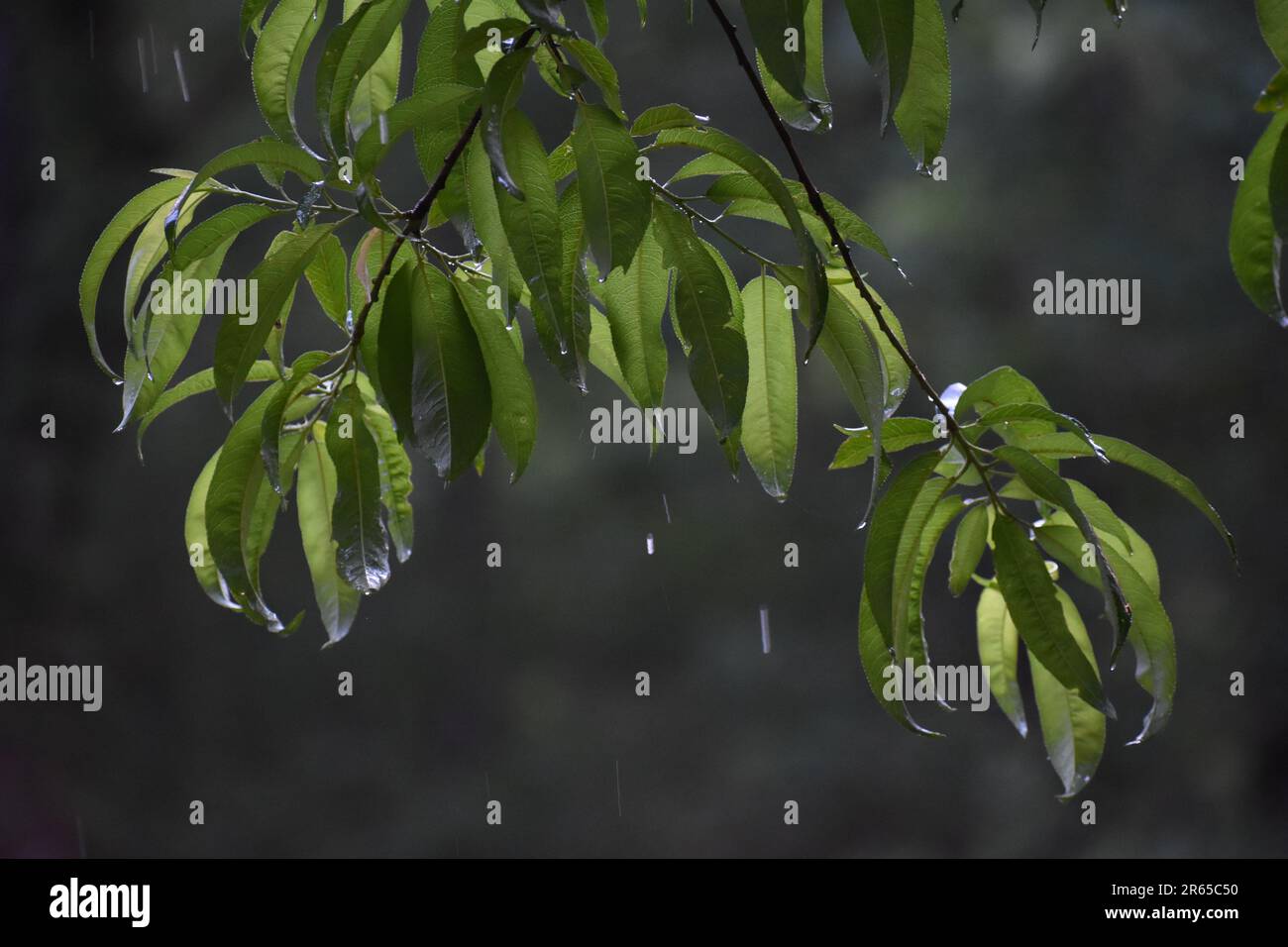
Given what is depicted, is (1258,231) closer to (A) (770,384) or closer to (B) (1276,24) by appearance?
(B) (1276,24)

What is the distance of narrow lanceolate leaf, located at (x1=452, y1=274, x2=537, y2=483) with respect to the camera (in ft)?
2.14

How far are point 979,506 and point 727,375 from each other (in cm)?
23

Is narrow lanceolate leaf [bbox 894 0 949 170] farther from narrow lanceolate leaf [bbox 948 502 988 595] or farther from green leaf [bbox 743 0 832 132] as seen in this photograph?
narrow lanceolate leaf [bbox 948 502 988 595]

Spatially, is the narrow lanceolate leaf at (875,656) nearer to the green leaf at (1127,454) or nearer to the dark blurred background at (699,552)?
the green leaf at (1127,454)

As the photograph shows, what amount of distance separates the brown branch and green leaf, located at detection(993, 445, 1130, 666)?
3cm

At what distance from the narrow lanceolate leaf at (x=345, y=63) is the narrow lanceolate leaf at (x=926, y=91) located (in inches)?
9.9

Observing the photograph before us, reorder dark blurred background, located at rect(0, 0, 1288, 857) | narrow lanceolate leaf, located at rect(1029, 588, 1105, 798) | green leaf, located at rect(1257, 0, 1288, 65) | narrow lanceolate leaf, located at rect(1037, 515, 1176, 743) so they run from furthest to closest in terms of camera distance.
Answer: dark blurred background, located at rect(0, 0, 1288, 857), narrow lanceolate leaf, located at rect(1029, 588, 1105, 798), narrow lanceolate leaf, located at rect(1037, 515, 1176, 743), green leaf, located at rect(1257, 0, 1288, 65)

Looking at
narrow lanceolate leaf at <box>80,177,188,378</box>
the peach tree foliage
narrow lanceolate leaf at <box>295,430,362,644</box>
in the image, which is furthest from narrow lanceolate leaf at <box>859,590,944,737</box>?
narrow lanceolate leaf at <box>80,177,188,378</box>

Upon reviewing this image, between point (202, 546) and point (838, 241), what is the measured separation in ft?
1.69

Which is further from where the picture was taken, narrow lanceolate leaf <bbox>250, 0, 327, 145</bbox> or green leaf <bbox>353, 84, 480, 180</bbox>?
narrow lanceolate leaf <bbox>250, 0, 327, 145</bbox>

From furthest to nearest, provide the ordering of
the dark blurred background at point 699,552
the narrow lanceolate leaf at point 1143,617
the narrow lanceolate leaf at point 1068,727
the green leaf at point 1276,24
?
the dark blurred background at point 699,552 < the narrow lanceolate leaf at point 1068,727 < the narrow lanceolate leaf at point 1143,617 < the green leaf at point 1276,24

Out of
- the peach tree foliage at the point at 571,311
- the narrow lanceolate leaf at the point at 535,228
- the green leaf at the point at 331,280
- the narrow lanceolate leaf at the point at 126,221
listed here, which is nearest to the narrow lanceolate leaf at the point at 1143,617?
the peach tree foliage at the point at 571,311

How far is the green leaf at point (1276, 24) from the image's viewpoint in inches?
17.4

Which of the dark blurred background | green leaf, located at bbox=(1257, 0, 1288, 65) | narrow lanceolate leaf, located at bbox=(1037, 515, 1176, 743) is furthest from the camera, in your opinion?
the dark blurred background
